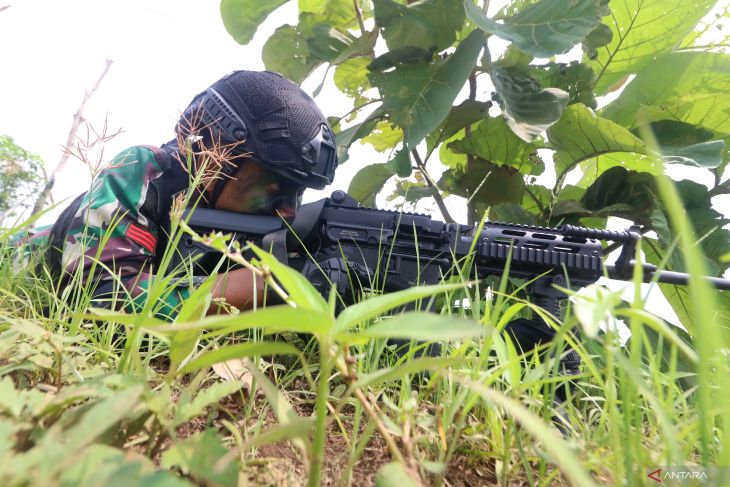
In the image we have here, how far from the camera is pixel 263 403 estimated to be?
52cm

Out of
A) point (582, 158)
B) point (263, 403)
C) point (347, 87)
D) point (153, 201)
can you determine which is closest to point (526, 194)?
point (582, 158)

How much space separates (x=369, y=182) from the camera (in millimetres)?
1933

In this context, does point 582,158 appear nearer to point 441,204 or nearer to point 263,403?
point 441,204

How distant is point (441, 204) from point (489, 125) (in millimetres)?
347

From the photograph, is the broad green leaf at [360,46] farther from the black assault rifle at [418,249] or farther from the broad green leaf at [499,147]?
the black assault rifle at [418,249]

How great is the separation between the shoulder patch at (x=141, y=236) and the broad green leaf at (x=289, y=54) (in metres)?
1.03

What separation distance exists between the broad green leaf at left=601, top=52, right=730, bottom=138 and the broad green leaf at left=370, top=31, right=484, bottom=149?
66 centimetres

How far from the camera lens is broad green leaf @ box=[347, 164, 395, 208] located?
6.23 feet

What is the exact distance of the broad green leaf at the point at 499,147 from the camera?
1634mm

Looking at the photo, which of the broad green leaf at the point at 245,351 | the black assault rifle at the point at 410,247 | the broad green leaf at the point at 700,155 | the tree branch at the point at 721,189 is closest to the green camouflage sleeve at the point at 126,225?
the black assault rifle at the point at 410,247

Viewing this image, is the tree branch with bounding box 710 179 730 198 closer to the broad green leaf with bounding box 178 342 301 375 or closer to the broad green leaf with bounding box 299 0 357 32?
the broad green leaf with bounding box 299 0 357 32

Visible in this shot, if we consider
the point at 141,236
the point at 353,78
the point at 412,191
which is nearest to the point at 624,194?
the point at 412,191

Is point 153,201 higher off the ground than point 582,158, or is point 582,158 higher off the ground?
point 582,158

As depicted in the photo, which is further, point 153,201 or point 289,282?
point 153,201
